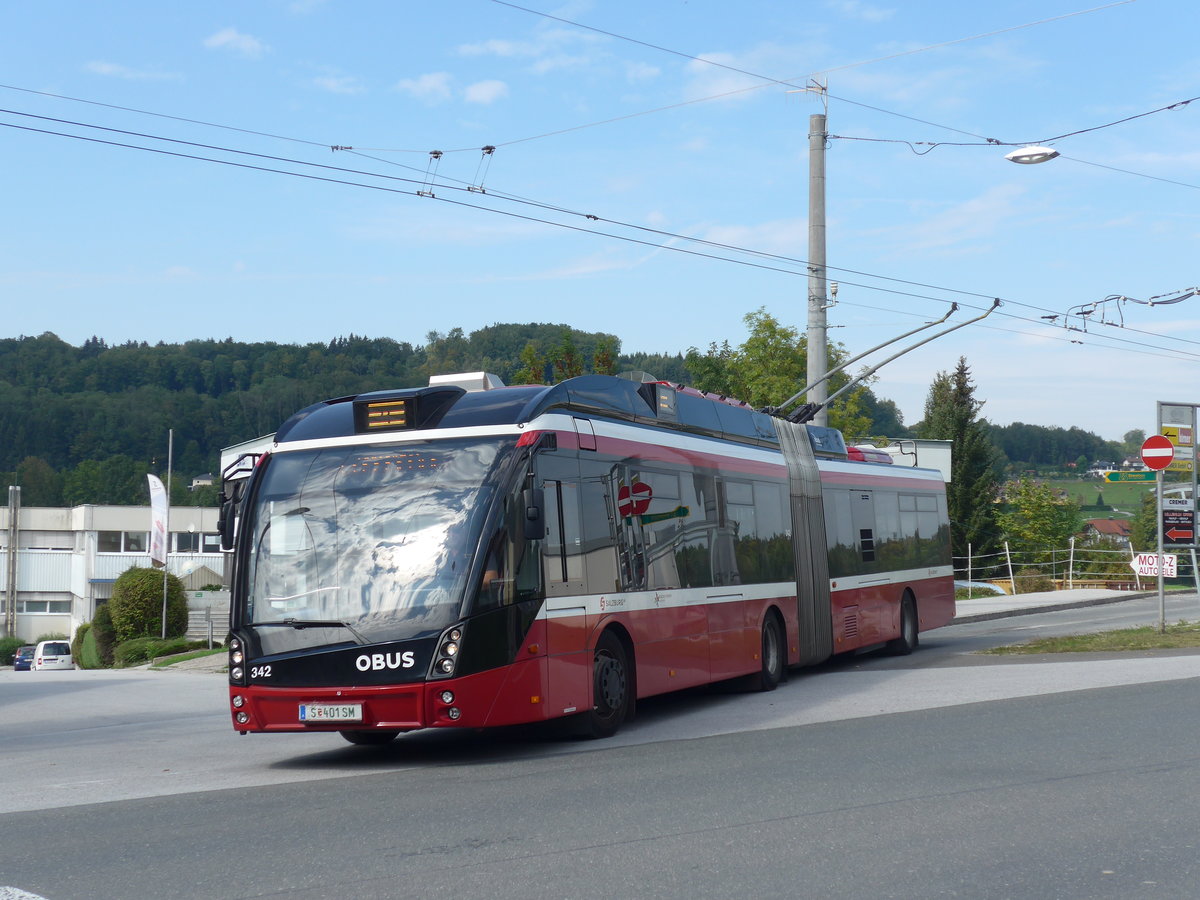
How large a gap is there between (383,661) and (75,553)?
74973 mm

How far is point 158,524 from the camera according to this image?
40.4m

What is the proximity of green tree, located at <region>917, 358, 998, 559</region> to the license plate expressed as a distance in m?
62.8

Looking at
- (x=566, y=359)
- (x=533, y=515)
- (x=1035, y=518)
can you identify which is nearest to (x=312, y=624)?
(x=533, y=515)

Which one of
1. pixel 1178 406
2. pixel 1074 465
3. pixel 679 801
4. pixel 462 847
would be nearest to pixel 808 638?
pixel 679 801

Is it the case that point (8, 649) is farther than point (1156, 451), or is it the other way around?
point (8, 649)

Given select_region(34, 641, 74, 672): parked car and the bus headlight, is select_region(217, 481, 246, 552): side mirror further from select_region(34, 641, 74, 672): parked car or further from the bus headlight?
select_region(34, 641, 74, 672): parked car

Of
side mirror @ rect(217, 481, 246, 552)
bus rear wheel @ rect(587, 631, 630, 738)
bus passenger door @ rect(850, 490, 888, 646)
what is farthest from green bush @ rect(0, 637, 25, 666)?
bus rear wheel @ rect(587, 631, 630, 738)

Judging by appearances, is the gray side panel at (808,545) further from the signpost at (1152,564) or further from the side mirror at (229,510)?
the side mirror at (229,510)

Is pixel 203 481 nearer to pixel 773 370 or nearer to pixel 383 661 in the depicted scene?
pixel 773 370

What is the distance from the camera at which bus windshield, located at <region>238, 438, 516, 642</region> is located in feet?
34.0

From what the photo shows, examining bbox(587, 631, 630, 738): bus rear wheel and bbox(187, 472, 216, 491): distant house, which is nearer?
bbox(587, 631, 630, 738): bus rear wheel

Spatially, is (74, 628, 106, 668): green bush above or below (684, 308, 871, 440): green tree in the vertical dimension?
below

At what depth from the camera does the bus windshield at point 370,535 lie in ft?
34.0

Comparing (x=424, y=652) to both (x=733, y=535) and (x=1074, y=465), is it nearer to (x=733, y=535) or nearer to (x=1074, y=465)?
(x=733, y=535)
